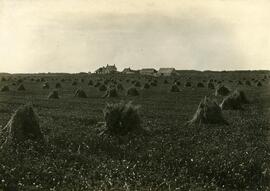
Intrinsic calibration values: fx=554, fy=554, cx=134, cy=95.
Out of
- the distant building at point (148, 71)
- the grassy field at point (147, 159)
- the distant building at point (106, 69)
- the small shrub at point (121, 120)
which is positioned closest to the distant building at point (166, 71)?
the distant building at point (148, 71)

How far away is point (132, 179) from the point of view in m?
16.0

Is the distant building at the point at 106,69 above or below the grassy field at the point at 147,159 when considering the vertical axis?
above

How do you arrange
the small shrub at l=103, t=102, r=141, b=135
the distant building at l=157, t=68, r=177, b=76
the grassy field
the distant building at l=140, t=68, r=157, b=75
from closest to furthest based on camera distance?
the grassy field
the small shrub at l=103, t=102, r=141, b=135
the distant building at l=157, t=68, r=177, b=76
the distant building at l=140, t=68, r=157, b=75

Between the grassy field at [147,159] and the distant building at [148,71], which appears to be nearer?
the grassy field at [147,159]

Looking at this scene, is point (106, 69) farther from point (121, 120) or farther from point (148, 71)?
point (121, 120)

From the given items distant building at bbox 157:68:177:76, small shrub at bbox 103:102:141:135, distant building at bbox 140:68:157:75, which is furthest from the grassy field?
distant building at bbox 140:68:157:75

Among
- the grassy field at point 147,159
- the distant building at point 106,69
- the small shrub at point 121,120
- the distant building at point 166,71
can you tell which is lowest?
the grassy field at point 147,159

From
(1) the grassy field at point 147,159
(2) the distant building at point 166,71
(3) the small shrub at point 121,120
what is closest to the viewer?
(1) the grassy field at point 147,159

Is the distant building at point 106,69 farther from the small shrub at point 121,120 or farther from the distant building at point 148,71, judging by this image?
the small shrub at point 121,120

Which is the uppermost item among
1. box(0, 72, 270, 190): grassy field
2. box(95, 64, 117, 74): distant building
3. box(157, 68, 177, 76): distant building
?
box(95, 64, 117, 74): distant building

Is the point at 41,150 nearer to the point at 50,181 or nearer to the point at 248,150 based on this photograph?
the point at 50,181

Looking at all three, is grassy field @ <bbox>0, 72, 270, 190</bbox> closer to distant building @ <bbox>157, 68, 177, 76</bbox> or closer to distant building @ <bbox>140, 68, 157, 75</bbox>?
distant building @ <bbox>157, 68, 177, 76</bbox>

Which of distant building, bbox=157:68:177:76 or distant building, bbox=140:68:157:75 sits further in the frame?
distant building, bbox=140:68:157:75

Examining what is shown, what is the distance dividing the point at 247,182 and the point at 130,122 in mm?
8638
